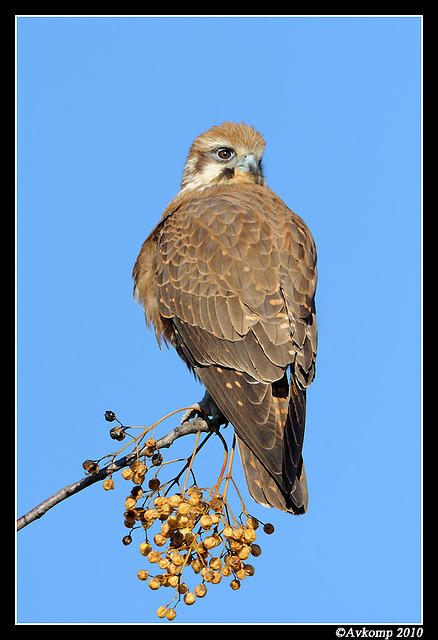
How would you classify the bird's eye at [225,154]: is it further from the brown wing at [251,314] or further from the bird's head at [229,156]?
the brown wing at [251,314]

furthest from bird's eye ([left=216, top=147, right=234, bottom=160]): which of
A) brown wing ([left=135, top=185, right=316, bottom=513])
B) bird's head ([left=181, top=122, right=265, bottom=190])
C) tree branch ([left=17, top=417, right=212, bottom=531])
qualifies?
tree branch ([left=17, top=417, right=212, bottom=531])

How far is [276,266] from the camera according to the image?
13.7 ft

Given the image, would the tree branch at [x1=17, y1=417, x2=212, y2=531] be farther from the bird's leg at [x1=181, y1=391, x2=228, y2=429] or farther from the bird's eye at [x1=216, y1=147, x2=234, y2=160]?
the bird's eye at [x1=216, y1=147, x2=234, y2=160]

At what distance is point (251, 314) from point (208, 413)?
1.83 ft

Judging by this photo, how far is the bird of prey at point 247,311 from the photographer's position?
3676 millimetres

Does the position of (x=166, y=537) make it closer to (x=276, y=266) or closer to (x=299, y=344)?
(x=299, y=344)

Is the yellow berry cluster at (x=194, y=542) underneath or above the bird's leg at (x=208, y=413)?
underneath

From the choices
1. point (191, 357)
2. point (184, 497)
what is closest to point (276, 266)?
point (191, 357)

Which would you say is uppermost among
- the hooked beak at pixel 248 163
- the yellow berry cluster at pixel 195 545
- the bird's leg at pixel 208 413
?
the hooked beak at pixel 248 163

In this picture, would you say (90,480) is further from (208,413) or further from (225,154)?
(225,154)

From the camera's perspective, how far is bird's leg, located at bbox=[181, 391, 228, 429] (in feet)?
12.8

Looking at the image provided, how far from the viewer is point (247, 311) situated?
13.2 ft

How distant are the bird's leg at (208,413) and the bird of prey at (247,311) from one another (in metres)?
0.01

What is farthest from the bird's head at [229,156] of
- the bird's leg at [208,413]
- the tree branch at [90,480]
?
the tree branch at [90,480]
